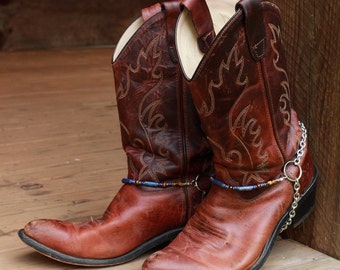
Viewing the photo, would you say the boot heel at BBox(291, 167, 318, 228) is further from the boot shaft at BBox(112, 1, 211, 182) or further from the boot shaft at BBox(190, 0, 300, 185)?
the boot shaft at BBox(112, 1, 211, 182)

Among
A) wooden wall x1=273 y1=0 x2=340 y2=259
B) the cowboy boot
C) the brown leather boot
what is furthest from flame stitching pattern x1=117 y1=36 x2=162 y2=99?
wooden wall x1=273 y1=0 x2=340 y2=259

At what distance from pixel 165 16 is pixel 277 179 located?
1.19ft

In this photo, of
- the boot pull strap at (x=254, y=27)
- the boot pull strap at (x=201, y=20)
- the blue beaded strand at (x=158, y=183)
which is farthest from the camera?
the blue beaded strand at (x=158, y=183)

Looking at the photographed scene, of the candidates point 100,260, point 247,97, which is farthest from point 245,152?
point 100,260

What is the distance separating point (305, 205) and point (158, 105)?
33 centimetres

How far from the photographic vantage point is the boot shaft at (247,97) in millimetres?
1053

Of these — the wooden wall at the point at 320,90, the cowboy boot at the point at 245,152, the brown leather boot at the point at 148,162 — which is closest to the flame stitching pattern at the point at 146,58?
the brown leather boot at the point at 148,162

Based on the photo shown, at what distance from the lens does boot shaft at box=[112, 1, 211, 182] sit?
1.22 m

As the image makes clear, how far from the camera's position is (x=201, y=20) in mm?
1160

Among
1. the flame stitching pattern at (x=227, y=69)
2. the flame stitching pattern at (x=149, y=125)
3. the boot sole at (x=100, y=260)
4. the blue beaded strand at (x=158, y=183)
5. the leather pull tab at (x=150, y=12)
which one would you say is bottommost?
the boot sole at (x=100, y=260)

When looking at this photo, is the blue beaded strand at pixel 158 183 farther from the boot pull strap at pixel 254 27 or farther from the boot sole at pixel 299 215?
the boot pull strap at pixel 254 27

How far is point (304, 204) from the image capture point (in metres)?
1.21

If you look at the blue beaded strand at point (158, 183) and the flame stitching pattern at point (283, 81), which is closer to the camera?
the flame stitching pattern at point (283, 81)

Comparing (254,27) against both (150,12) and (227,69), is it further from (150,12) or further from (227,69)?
(150,12)
